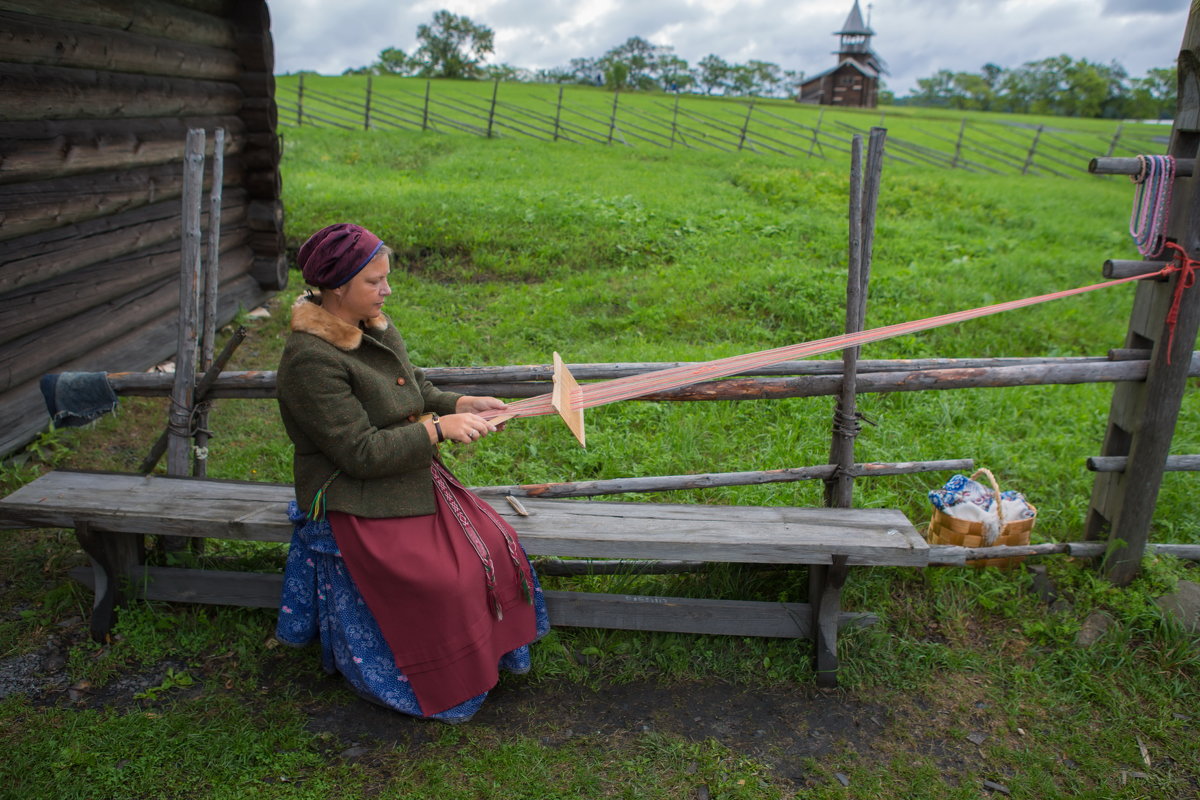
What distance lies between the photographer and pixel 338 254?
242 centimetres

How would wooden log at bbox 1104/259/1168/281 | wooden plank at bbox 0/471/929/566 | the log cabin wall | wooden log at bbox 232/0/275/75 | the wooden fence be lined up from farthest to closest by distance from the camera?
the wooden fence
wooden log at bbox 232/0/275/75
the log cabin wall
wooden log at bbox 1104/259/1168/281
wooden plank at bbox 0/471/929/566

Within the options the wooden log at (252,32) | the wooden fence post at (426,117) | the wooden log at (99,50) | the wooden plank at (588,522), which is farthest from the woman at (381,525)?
the wooden fence post at (426,117)

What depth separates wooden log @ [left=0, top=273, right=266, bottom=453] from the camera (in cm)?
444

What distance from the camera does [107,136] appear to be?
16.5 feet

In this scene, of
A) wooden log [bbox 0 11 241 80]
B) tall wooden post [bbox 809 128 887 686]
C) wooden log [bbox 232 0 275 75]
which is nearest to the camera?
tall wooden post [bbox 809 128 887 686]

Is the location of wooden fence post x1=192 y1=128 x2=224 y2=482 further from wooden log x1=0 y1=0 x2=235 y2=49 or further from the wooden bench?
wooden log x1=0 y1=0 x2=235 y2=49

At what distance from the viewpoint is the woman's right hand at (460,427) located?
101 inches

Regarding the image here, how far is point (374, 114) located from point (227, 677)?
20.4 m

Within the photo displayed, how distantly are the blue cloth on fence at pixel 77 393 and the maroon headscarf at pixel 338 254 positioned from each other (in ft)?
5.22

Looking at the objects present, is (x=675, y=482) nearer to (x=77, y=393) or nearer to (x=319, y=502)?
(x=319, y=502)

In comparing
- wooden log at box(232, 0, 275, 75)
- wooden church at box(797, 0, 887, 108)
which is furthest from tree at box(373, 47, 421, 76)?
wooden log at box(232, 0, 275, 75)

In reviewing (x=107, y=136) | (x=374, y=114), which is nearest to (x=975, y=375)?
(x=107, y=136)

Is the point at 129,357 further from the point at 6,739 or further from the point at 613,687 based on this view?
the point at 613,687

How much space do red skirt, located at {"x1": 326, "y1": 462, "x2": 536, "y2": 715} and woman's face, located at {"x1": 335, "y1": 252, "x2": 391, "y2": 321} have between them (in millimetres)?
645
